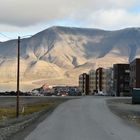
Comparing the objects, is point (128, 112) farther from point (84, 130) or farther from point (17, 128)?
point (84, 130)

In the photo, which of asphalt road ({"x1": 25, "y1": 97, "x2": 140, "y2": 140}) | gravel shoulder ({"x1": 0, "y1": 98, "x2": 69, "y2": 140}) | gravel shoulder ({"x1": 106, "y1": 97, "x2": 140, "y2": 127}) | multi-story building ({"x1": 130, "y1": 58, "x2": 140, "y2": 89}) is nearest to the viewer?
asphalt road ({"x1": 25, "y1": 97, "x2": 140, "y2": 140})

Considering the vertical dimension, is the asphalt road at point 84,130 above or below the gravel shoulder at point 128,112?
above

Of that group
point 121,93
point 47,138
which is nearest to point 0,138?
point 47,138

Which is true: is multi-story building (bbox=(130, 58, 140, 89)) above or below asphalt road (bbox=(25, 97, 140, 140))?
above

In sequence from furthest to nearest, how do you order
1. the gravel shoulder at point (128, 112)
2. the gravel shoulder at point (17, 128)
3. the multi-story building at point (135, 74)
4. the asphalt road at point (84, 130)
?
1. the multi-story building at point (135, 74)
2. the gravel shoulder at point (128, 112)
3. the gravel shoulder at point (17, 128)
4. the asphalt road at point (84, 130)

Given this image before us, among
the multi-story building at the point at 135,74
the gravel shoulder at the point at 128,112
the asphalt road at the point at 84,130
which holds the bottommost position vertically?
the gravel shoulder at the point at 128,112

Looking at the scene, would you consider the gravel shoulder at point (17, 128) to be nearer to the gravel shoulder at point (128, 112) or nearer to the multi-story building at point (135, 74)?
the gravel shoulder at point (128, 112)

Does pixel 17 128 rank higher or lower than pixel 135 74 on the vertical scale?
lower

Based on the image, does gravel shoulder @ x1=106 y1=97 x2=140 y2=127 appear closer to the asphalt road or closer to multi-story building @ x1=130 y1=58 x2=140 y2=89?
the asphalt road

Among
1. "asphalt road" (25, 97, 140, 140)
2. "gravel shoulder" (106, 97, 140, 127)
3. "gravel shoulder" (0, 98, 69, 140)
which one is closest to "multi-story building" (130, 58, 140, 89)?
"gravel shoulder" (106, 97, 140, 127)

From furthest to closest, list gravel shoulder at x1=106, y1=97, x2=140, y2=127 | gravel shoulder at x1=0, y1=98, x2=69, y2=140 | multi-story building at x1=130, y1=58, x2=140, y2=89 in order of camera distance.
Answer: multi-story building at x1=130, y1=58, x2=140, y2=89 → gravel shoulder at x1=106, y1=97, x2=140, y2=127 → gravel shoulder at x1=0, y1=98, x2=69, y2=140

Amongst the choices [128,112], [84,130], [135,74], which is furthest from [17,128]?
[135,74]

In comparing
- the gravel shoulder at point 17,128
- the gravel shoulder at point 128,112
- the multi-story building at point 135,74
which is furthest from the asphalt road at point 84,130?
the multi-story building at point 135,74

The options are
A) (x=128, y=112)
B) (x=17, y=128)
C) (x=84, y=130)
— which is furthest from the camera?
(x=128, y=112)
